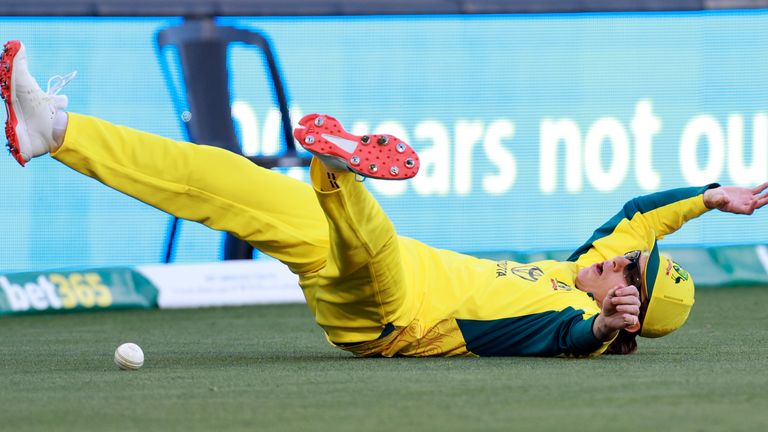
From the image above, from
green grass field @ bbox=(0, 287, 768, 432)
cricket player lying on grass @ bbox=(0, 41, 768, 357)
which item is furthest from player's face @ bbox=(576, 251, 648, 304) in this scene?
green grass field @ bbox=(0, 287, 768, 432)

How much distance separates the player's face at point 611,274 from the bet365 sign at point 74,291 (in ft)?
12.1

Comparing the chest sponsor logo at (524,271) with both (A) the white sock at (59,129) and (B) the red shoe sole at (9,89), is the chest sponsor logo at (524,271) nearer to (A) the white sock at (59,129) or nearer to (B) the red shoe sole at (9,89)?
(A) the white sock at (59,129)

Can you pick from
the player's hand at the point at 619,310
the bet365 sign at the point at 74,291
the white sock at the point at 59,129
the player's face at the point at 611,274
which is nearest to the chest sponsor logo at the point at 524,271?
the player's face at the point at 611,274

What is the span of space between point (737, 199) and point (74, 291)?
4.27m

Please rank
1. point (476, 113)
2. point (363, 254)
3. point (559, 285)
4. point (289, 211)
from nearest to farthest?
point (363, 254)
point (289, 211)
point (559, 285)
point (476, 113)

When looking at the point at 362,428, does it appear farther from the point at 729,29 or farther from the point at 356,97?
the point at 729,29

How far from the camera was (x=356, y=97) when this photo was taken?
7.90 meters

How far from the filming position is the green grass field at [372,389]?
2854 millimetres

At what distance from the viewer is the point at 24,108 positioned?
3.98 meters

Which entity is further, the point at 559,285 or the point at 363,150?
the point at 559,285

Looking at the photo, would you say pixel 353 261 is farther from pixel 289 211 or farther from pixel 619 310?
pixel 619 310

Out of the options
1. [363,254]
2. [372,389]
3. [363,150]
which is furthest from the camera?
[363,254]

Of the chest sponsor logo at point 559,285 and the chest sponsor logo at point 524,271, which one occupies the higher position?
the chest sponsor logo at point 524,271

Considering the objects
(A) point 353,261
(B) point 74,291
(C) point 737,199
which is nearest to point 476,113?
(B) point 74,291
